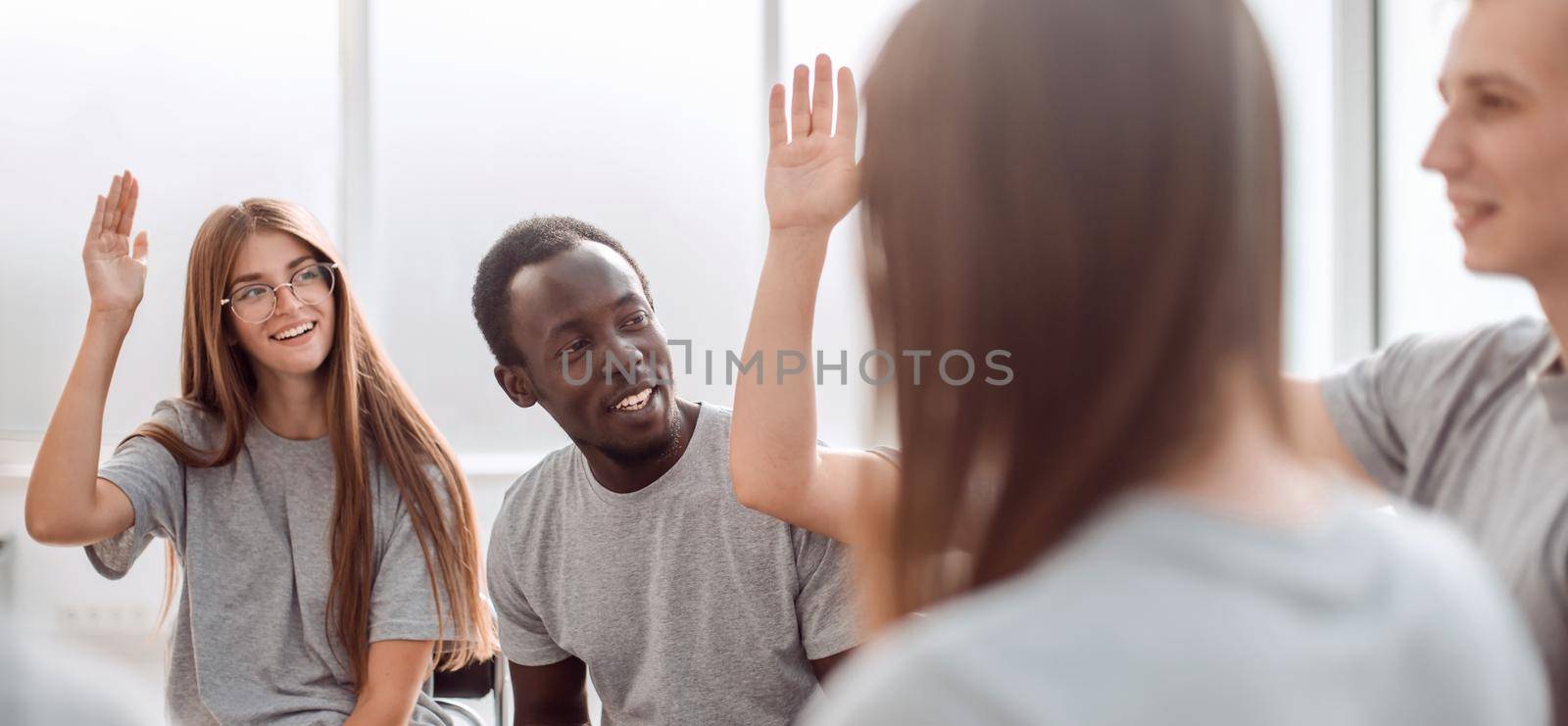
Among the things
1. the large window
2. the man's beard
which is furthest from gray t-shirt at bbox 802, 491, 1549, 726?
the large window

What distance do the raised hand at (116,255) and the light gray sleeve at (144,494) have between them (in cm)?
22

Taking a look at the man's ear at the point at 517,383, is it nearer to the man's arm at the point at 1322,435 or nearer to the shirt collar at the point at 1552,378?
the man's arm at the point at 1322,435

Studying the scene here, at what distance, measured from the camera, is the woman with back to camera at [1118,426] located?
425 millimetres

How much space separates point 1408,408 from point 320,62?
9.39 feet

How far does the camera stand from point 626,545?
5.48 ft

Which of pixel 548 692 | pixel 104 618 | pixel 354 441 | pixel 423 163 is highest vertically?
pixel 423 163

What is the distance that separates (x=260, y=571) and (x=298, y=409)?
28cm

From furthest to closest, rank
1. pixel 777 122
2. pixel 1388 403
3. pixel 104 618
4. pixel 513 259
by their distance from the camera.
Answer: pixel 104 618 → pixel 513 259 → pixel 777 122 → pixel 1388 403

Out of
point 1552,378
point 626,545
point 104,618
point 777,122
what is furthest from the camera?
point 104,618

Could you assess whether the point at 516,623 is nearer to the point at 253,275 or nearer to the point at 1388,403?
the point at 253,275

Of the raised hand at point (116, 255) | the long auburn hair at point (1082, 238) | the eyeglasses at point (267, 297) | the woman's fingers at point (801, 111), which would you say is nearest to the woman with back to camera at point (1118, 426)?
the long auburn hair at point (1082, 238)

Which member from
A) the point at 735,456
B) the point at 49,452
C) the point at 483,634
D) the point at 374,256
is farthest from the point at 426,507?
the point at 374,256

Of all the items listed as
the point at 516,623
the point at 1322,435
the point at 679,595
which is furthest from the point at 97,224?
the point at 1322,435

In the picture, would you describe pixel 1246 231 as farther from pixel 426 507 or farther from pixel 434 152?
pixel 434 152
